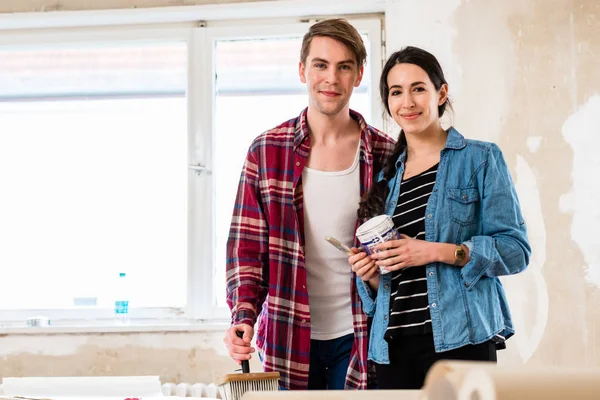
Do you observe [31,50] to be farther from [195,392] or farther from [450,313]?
[450,313]

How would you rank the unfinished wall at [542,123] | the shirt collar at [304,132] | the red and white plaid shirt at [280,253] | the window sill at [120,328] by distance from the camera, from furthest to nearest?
1. the window sill at [120,328]
2. the unfinished wall at [542,123]
3. the shirt collar at [304,132]
4. the red and white plaid shirt at [280,253]

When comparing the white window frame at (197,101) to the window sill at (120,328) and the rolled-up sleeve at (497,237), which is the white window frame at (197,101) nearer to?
the window sill at (120,328)

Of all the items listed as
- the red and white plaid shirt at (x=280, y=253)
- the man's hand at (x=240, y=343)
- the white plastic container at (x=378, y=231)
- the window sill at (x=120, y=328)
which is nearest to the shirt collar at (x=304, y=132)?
the red and white plaid shirt at (x=280, y=253)

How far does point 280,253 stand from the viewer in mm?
1607

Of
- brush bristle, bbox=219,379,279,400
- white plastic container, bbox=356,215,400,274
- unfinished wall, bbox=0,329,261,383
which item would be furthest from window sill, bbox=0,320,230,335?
white plastic container, bbox=356,215,400,274

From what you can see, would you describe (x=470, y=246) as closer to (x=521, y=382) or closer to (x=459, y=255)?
(x=459, y=255)

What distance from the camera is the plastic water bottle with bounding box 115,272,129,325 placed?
111 inches

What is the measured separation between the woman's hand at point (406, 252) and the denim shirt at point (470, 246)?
0.16 ft

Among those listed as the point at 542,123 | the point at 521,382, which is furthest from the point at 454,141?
the point at 542,123

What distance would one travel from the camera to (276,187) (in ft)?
5.38

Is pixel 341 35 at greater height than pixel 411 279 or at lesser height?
greater

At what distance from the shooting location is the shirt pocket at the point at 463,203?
1.37 meters

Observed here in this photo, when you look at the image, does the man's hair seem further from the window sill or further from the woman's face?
the window sill

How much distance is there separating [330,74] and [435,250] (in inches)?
20.8
